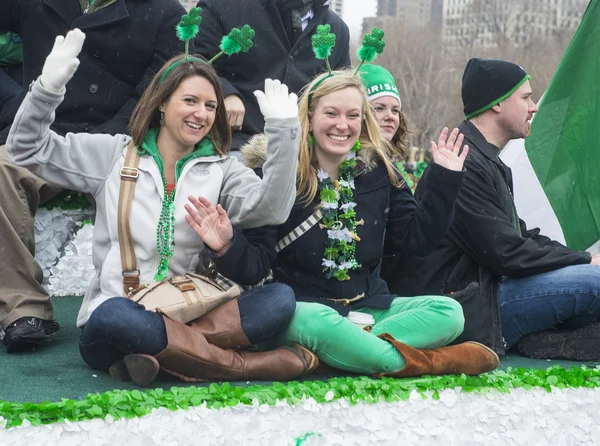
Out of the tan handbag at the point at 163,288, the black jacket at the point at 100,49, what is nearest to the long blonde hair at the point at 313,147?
the tan handbag at the point at 163,288

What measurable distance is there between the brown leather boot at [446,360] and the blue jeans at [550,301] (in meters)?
0.72

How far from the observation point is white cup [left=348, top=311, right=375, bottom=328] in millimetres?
4516

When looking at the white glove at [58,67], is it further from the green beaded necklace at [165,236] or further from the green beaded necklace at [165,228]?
the green beaded necklace at [165,236]

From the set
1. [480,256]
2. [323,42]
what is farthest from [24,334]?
[480,256]

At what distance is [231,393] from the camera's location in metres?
3.63

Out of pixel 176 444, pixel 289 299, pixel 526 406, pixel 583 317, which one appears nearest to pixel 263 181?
pixel 289 299

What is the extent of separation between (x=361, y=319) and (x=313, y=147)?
89 cm

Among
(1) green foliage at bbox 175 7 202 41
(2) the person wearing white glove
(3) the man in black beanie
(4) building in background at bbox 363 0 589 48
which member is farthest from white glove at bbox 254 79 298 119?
(4) building in background at bbox 363 0 589 48

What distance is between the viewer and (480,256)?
5.05m

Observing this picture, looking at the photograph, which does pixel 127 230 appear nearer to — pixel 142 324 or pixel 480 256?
pixel 142 324

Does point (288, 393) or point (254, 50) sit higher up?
point (254, 50)

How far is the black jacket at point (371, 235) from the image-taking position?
454cm

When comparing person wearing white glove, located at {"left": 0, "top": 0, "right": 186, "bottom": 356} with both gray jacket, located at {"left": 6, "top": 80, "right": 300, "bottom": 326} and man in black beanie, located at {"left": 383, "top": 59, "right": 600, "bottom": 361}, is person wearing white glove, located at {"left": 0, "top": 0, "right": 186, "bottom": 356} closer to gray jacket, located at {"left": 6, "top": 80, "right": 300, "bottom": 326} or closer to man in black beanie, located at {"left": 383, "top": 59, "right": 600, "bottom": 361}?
gray jacket, located at {"left": 6, "top": 80, "right": 300, "bottom": 326}

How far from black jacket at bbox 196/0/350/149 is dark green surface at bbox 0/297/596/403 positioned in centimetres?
179
